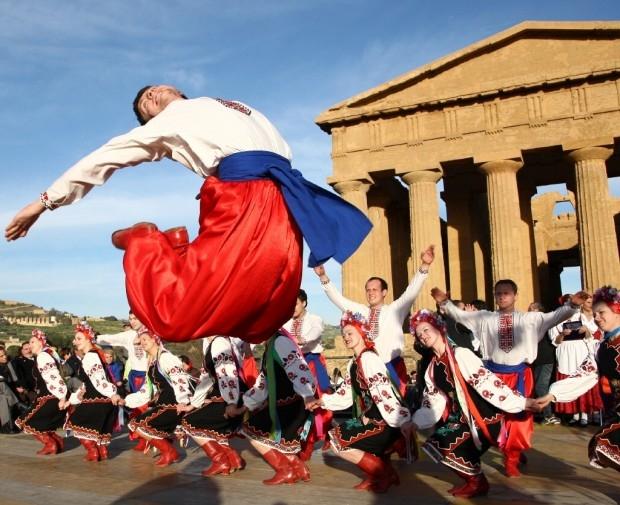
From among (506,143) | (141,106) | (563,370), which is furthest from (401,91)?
(141,106)

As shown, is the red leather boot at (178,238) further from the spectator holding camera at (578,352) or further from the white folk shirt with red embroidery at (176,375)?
the spectator holding camera at (578,352)

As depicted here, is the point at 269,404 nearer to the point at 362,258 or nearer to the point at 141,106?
the point at 141,106

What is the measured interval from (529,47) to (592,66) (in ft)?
8.51

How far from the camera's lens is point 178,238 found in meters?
2.84

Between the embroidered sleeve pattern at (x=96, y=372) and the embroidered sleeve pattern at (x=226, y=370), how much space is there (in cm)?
208

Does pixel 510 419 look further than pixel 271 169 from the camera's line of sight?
Yes

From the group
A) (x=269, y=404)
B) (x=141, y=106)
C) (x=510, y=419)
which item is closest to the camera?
(x=141, y=106)

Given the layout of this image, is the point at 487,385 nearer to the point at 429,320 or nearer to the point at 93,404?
the point at 429,320

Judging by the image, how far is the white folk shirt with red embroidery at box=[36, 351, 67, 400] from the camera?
8281mm

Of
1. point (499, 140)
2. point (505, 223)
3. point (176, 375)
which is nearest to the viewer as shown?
point (176, 375)

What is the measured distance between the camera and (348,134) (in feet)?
85.2

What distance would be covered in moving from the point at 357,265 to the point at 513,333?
18.0 metres

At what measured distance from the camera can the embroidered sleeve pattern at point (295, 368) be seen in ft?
19.1

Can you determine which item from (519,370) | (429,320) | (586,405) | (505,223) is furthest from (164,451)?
(505,223)
